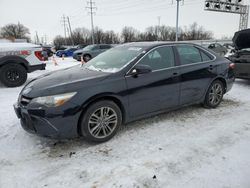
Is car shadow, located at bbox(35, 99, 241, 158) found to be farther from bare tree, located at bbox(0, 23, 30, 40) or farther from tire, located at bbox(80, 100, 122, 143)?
bare tree, located at bbox(0, 23, 30, 40)

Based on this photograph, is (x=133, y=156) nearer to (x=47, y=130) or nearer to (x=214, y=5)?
(x=47, y=130)

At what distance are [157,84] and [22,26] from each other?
86415 mm

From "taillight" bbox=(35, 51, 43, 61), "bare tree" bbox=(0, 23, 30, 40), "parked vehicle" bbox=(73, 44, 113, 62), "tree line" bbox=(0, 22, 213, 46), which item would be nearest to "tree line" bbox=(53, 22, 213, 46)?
"tree line" bbox=(0, 22, 213, 46)

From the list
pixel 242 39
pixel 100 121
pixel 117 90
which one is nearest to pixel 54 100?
pixel 100 121

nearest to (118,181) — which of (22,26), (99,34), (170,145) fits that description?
(170,145)

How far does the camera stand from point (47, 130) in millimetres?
2637

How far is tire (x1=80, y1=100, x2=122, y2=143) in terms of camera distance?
2793mm

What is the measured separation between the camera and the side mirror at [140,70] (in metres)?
3.07

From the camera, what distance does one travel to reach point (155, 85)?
131 inches

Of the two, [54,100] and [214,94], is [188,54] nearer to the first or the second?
[214,94]

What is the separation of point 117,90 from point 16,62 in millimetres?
5251

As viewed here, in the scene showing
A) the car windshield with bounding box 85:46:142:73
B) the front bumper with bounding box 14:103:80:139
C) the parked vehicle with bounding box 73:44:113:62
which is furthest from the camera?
the parked vehicle with bounding box 73:44:113:62

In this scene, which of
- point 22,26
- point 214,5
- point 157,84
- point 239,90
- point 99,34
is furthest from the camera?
point 22,26

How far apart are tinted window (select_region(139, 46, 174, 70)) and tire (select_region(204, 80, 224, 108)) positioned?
4.24ft
